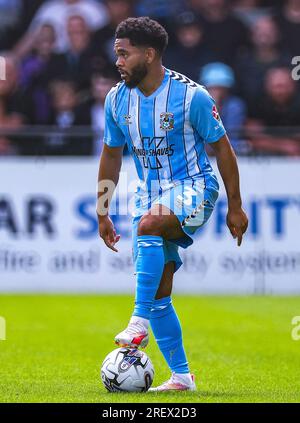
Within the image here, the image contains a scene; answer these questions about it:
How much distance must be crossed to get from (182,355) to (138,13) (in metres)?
10.6

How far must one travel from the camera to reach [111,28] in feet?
52.6

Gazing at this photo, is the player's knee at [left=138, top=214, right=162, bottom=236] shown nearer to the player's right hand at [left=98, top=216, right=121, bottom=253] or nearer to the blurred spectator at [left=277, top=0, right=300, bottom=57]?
the player's right hand at [left=98, top=216, right=121, bottom=253]

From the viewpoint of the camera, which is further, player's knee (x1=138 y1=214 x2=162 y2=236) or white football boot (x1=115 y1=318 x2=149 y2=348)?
player's knee (x1=138 y1=214 x2=162 y2=236)

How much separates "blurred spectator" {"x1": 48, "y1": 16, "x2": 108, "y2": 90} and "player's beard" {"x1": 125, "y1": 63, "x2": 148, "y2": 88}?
9.18m

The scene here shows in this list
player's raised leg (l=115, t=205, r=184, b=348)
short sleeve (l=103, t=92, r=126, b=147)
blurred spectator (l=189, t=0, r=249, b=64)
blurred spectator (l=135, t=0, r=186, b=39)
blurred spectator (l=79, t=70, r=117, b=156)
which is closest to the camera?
player's raised leg (l=115, t=205, r=184, b=348)

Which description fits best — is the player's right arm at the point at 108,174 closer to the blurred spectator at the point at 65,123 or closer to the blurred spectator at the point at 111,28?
the blurred spectator at the point at 65,123

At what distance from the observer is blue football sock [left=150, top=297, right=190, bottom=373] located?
6508 mm

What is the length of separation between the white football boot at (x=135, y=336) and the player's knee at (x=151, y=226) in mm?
517

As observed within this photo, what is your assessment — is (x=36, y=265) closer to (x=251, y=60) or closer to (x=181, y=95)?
(x=251, y=60)

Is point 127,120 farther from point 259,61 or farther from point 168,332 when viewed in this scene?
point 259,61

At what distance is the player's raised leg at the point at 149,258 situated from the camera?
6.19 meters

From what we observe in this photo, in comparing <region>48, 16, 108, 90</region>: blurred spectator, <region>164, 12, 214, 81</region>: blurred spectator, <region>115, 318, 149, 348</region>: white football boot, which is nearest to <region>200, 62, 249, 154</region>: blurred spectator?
<region>164, 12, 214, 81</region>: blurred spectator

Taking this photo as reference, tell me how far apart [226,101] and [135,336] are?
8929mm

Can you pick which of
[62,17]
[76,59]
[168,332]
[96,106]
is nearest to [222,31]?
[76,59]
